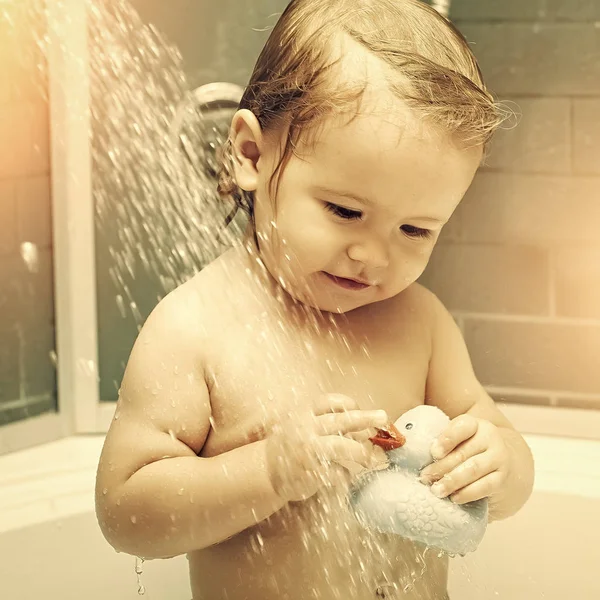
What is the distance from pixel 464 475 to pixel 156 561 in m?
0.56

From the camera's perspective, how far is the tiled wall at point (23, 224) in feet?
4.62

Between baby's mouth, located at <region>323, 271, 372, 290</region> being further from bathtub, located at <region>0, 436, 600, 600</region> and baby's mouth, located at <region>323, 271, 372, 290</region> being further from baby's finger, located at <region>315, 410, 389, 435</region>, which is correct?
bathtub, located at <region>0, 436, 600, 600</region>

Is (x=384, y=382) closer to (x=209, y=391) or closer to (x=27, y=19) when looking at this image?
(x=209, y=391)

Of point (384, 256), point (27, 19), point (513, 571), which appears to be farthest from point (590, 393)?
point (27, 19)

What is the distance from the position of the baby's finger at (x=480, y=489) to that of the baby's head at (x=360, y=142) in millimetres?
199

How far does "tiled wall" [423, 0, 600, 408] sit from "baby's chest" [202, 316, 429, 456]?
22.4 inches

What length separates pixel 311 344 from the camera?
3.10ft

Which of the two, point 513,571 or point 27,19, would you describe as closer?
point 513,571

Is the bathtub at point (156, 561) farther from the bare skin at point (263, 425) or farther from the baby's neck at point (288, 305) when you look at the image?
the baby's neck at point (288, 305)

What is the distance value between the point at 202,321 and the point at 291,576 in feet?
0.87

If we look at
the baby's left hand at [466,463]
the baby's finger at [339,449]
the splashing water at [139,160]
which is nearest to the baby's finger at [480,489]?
the baby's left hand at [466,463]

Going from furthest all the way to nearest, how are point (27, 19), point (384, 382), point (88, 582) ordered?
point (27, 19) → point (88, 582) → point (384, 382)

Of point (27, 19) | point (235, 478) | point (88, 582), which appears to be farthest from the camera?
point (27, 19)

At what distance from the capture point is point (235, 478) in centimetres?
83
